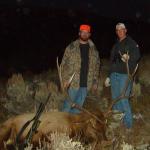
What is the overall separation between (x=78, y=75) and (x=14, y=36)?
27.9ft

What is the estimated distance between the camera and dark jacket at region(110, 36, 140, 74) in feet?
31.8

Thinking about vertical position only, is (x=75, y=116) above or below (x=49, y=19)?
below

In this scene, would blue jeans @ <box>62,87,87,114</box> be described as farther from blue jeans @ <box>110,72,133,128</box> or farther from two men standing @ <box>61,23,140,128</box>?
blue jeans @ <box>110,72,133,128</box>

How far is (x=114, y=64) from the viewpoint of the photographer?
9.98m

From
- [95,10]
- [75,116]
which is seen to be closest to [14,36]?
[95,10]

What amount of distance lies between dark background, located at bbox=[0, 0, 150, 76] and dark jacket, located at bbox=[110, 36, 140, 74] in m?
5.97

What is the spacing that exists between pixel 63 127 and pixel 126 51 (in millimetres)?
1912

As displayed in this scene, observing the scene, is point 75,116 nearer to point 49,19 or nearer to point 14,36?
point 14,36

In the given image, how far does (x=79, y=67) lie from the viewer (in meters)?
10.0

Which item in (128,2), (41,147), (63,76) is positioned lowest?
(41,147)

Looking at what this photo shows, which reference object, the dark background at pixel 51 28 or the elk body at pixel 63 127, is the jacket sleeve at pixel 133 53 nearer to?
the elk body at pixel 63 127

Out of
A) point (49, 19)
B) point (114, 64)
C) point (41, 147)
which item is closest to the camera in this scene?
point (41, 147)

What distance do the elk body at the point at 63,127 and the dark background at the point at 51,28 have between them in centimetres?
643

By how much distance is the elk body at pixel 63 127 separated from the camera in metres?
8.68
